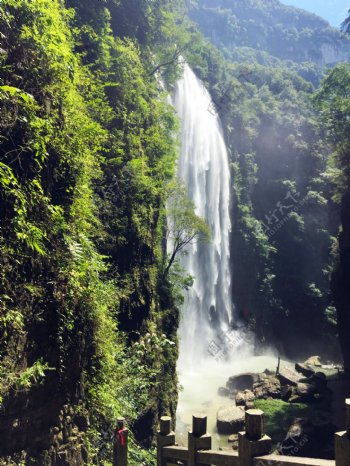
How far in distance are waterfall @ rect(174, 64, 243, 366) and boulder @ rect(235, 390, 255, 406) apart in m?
5.82

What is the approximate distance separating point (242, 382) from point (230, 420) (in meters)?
5.64

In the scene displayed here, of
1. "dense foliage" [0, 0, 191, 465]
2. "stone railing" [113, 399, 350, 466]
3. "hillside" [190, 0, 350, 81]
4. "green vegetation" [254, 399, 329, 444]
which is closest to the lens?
"stone railing" [113, 399, 350, 466]

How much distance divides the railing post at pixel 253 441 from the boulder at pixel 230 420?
14.4 m

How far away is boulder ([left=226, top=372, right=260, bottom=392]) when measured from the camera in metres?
21.0

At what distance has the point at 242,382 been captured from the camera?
21312 mm

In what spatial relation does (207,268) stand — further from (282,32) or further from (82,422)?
(282,32)

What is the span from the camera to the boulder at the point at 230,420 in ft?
51.4

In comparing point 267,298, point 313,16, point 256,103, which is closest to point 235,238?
point 267,298

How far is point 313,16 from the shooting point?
342 ft

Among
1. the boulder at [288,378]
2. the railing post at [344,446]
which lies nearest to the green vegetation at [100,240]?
the boulder at [288,378]

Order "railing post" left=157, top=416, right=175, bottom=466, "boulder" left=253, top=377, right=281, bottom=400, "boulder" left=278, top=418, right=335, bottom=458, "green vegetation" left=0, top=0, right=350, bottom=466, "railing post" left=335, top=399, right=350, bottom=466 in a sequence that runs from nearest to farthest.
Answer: "railing post" left=335, top=399, right=350, bottom=466 → "green vegetation" left=0, top=0, right=350, bottom=466 → "railing post" left=157, top=416, right=175, bottom=466 → "boulder" left=278, top=418, right=335, bottom=458 → "boulder" left=253, top=377, right=281, bottom=400

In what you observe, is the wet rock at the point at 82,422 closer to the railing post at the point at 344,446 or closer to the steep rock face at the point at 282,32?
the railing post at the point at 344,446

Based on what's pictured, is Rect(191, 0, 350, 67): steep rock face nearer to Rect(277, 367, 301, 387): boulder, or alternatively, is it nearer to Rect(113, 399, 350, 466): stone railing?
Rect(277, 367, 301, 387): boulder

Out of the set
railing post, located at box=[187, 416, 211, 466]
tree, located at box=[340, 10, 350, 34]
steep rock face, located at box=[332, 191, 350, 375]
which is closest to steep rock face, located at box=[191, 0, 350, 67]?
tree, located at box=[340, 10, 350, 34]
